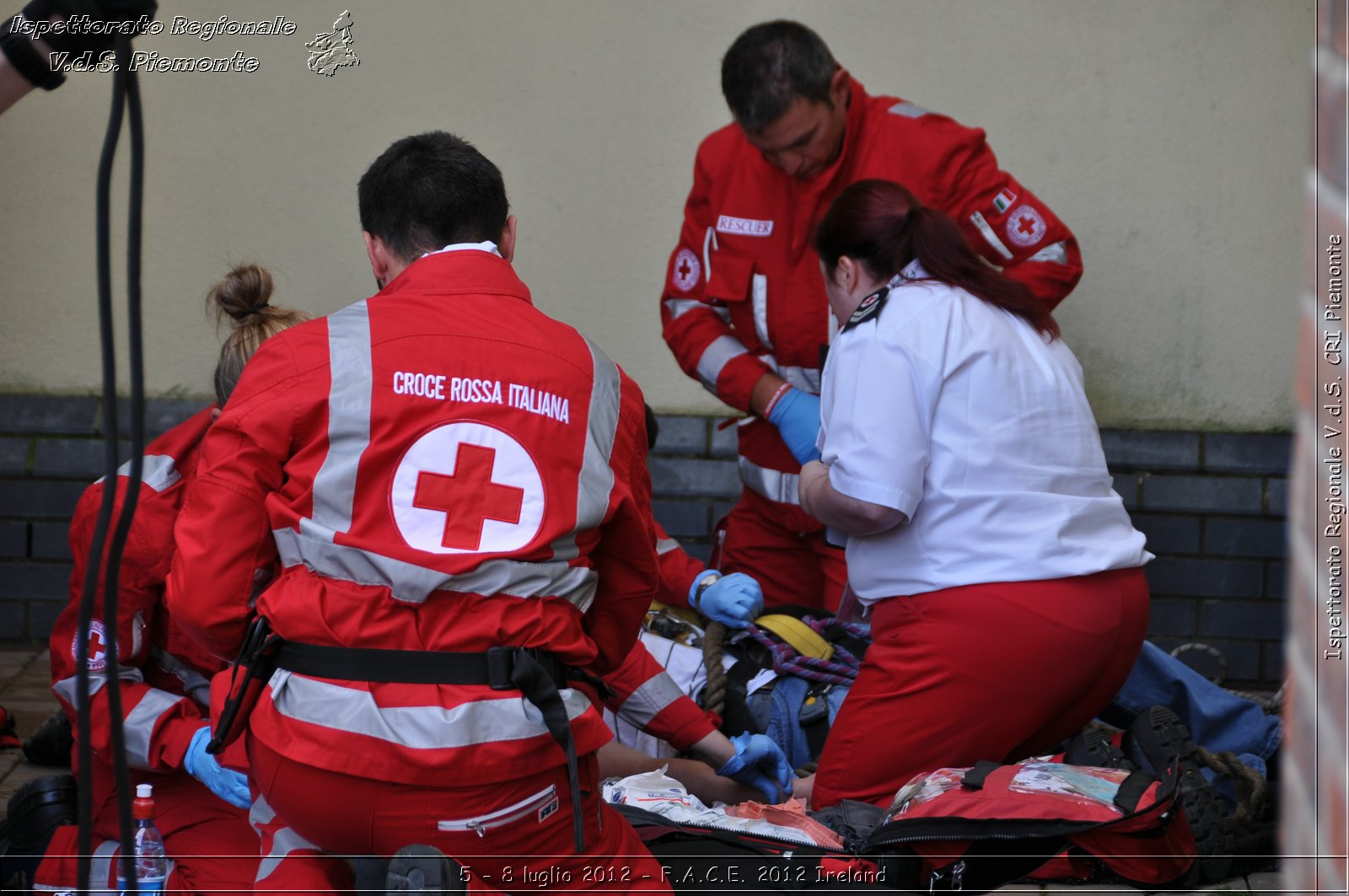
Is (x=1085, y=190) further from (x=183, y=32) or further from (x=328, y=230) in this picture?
(x=183, y=32)

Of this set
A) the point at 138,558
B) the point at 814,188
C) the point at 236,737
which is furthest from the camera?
the point at 814,188

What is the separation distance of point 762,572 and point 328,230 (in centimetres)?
179

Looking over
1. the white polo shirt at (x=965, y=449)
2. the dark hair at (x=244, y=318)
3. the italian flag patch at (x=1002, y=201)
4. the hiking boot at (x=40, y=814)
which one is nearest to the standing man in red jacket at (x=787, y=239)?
the italian flag patch at (x=1002, y=201)

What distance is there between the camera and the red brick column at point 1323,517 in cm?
87

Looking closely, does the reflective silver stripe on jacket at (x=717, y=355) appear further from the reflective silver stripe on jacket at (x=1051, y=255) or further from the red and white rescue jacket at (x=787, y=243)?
the reflective silver stripe on jacket at (x=1051, y=255)

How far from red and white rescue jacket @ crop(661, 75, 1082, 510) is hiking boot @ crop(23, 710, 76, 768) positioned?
1.85 m

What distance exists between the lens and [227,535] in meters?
1.99

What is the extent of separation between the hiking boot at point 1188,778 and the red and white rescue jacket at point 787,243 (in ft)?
3.63

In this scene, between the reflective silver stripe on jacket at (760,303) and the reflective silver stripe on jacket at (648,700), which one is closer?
the reflective silver stripe on jacket at (648,700)

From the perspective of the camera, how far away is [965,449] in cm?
279

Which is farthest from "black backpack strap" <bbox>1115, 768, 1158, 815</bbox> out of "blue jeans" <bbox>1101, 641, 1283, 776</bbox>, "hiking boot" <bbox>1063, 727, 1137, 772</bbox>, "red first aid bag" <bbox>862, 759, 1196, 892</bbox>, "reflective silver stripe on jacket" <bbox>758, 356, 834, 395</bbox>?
"reflective silver stripe on jacket" <bbox>758, 356, 834, 395</bbox>

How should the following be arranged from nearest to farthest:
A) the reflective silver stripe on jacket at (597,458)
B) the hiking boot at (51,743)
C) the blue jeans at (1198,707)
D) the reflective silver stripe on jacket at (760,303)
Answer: the reflective silver stripe on jacket at (597,458) < the blue jeans at (1198,707) < the hiking boot at (51,743) < the reflective silver stripe on jacket at (760,303)

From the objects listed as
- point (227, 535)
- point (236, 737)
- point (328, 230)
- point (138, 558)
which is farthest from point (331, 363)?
point (328, 230)

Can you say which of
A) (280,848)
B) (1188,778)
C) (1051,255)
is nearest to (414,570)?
(280,848)
